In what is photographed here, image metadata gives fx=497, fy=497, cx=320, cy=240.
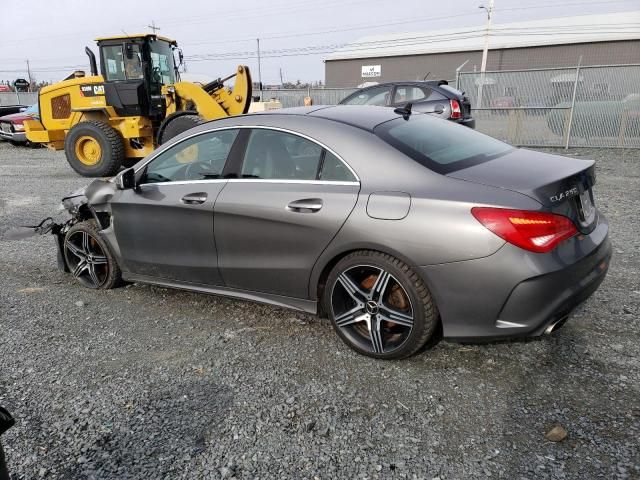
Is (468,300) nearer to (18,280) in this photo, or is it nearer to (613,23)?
(18,280)

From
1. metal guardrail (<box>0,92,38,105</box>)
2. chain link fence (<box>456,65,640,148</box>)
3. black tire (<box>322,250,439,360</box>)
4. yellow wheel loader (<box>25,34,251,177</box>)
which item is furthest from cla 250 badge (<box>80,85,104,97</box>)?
metal guardrail (<box>0,92,38,105</box>)

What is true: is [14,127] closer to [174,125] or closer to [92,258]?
[174,125]

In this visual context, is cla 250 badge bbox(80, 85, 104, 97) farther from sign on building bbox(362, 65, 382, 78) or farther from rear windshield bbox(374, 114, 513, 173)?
sign on building bbox(362, 65, 382, 78)

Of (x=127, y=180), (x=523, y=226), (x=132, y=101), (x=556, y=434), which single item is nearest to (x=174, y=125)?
(x=132, y=101)

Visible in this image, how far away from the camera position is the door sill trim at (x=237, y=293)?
332cm

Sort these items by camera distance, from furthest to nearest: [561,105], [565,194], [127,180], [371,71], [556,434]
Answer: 1. [371,71]
2. [561,105]
3. [127,180]
4. [565,194]
5. [556,434]

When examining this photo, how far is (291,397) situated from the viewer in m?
2.80

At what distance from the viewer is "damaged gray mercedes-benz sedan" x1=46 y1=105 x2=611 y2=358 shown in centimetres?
260

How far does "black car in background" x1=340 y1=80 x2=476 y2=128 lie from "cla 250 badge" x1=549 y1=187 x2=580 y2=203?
7034 millimetres

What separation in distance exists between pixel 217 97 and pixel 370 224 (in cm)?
874

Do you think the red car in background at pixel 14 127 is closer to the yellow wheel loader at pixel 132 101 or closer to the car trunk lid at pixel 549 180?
the yellow wheel loader at pixel 132 101

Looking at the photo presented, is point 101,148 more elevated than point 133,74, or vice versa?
point 133,74

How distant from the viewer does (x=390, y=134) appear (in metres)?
3.16

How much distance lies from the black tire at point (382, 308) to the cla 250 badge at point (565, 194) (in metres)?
0.83
